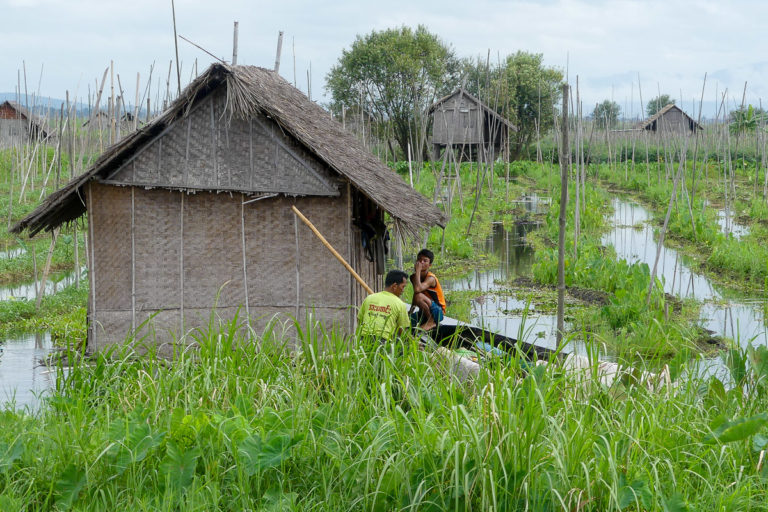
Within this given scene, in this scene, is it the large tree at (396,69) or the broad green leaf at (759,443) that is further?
the large tree at (396,69)

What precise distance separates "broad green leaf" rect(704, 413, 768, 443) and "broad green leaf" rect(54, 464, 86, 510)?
9.70 ft

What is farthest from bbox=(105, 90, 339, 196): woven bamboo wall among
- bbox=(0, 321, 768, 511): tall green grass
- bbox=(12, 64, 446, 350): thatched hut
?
bbox=(0, 321, 768, 511): tall green grass

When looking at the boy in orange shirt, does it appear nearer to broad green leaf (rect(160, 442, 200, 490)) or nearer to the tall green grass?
the tall green grass

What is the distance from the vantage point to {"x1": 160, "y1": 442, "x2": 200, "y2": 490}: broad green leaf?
141 inches

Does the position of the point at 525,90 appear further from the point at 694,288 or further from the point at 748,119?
the point at 694,288

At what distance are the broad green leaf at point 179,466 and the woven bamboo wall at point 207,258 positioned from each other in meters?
2.84

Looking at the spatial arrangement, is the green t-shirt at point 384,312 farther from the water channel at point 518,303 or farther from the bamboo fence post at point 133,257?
the bamboo fence post at point 133,257

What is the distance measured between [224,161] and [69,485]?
3.34m

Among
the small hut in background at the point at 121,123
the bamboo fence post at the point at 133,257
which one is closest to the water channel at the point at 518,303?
the bamboo fence post at the point at 133,257

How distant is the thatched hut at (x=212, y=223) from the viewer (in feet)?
20.7

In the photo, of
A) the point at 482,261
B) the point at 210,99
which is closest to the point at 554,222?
the point at 482,261

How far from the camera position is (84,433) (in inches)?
148

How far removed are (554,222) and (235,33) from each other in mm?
10003

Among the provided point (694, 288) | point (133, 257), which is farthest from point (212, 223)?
point (694, 288)
